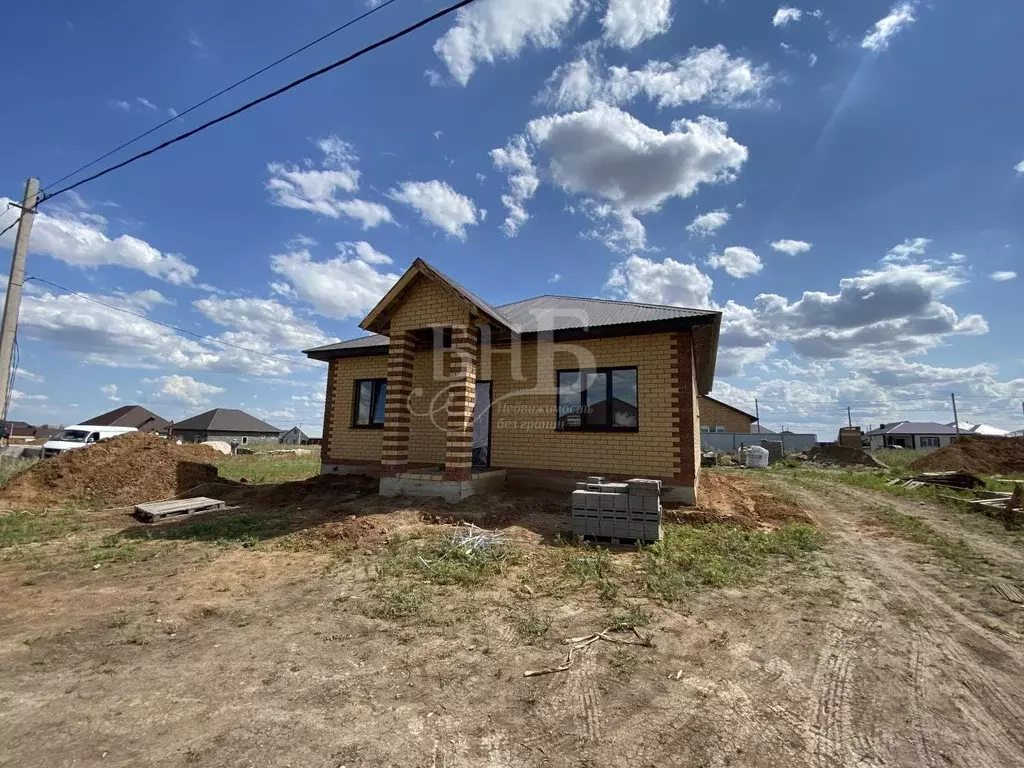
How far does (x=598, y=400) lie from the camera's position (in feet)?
33.6

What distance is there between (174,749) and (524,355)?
931 centimetres

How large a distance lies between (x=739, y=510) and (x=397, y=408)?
7.54 metres

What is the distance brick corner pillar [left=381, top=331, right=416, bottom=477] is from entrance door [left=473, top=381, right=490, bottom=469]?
2184mm

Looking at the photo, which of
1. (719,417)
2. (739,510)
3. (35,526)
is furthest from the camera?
(719,417)

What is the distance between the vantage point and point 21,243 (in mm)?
11398

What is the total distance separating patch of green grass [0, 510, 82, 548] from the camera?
24.0 ft

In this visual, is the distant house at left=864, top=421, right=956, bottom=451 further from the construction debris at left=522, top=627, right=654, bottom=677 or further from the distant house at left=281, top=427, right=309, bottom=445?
the distant house at left=281, top=427, right=309, bottom=445

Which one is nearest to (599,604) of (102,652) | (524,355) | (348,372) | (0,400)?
(102,652)

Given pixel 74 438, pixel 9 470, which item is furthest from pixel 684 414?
pixel 74 438

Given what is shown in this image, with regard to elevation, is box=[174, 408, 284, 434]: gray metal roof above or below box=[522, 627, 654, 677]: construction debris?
above

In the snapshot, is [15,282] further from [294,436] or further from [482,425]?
[294,436]

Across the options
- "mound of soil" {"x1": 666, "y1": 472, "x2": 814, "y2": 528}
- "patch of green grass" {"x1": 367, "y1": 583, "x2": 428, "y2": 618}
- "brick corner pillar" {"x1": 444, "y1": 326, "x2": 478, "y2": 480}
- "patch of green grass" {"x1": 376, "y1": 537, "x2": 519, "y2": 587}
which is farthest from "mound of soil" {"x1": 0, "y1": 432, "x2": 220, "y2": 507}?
"mound of soil" {"x1": 666, "y1": 472, "x2": 814, "y2": 528}

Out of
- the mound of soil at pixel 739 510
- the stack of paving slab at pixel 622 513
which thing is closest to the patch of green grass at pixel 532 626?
the stack of paving slab at pixel 622 513

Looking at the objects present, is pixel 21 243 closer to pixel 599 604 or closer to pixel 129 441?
pixel 129 441
